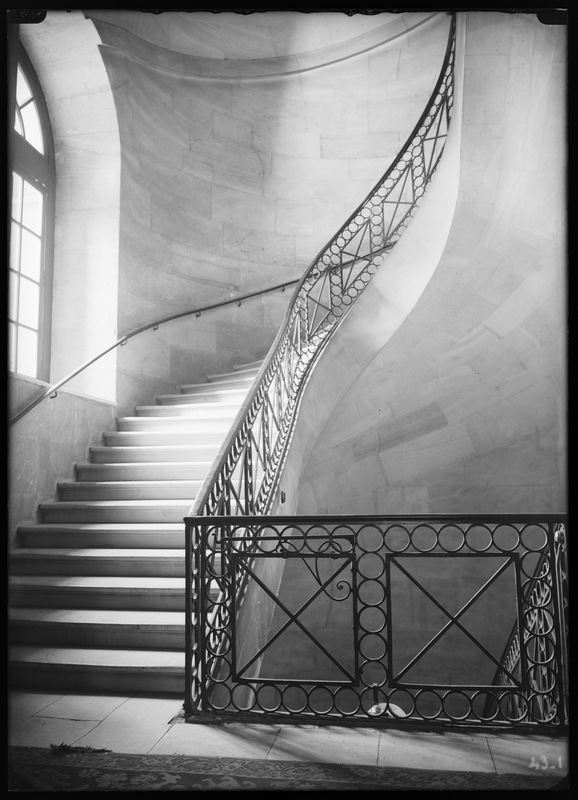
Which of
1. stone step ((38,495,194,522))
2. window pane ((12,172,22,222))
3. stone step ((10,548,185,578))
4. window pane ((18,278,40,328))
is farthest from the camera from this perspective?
window pane ((18,278,40,328))

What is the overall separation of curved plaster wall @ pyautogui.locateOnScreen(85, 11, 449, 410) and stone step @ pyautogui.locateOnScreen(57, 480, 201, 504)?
2594 millimetres

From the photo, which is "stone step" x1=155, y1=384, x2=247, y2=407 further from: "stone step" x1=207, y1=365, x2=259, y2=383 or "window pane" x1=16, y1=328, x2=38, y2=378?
"window pane" x1=16, y1=328, x2=38, y2=378

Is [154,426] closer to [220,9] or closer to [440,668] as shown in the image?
[440,668]

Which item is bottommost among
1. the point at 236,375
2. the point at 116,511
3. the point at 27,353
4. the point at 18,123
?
the point at 116,511

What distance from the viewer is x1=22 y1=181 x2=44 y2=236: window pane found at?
6773 millimetres

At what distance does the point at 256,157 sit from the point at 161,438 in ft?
16.2

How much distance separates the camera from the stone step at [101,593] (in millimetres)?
3971

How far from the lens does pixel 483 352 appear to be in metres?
6.33

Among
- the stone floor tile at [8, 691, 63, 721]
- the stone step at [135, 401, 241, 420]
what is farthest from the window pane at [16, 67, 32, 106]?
the stone floor tile at [8, 691, 63, 721]

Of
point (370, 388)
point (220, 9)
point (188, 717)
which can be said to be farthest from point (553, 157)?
point (188, 717)

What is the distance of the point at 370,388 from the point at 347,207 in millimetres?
3560

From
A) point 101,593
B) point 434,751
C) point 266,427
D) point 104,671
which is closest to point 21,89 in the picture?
point 266,427

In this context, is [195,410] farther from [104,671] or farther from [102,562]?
[104,671]

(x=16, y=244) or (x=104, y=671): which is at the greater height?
(x=16, y=244)
